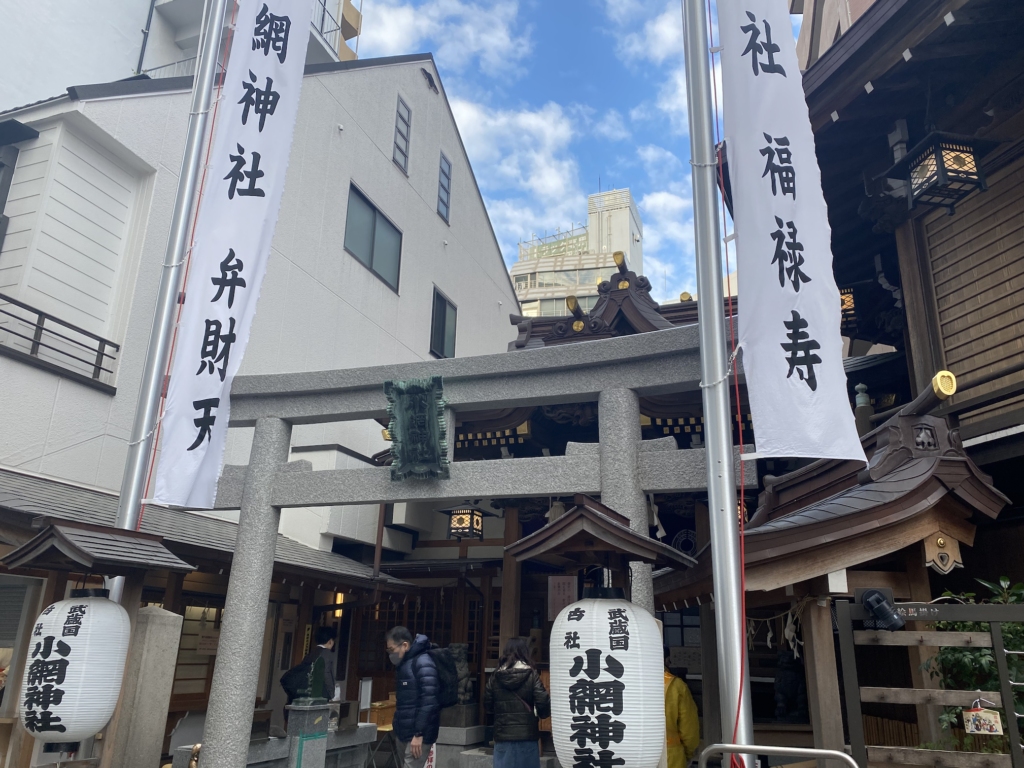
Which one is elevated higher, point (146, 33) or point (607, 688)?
point (146, 33)

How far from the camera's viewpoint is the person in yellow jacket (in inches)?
289

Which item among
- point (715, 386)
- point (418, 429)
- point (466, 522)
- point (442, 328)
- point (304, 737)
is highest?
point (442, 328)

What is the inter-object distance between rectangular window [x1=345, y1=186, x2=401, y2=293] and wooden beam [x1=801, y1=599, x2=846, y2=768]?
45.6ft

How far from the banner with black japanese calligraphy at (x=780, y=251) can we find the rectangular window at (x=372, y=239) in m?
12.4

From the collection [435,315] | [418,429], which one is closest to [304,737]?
[418,429]

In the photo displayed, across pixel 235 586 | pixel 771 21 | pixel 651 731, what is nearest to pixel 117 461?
pixel 235 586

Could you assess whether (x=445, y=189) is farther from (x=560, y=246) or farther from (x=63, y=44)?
(x=560, y=246)

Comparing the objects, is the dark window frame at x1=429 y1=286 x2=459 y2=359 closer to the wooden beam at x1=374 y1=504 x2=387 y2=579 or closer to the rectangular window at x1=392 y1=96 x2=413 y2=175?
the rectangular window at x1=392 y1=96 x2=413 y2=175

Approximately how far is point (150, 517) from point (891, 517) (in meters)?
10.4

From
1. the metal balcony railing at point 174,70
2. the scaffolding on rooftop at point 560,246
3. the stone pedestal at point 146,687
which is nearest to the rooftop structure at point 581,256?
the scaffolding on rooftop at point 560,246

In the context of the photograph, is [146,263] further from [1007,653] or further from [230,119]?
[1007,653]

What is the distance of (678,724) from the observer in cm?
734

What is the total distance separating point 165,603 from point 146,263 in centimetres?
566

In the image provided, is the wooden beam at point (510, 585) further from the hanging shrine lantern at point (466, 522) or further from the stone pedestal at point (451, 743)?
the stone pedestal at point (451, 743)
